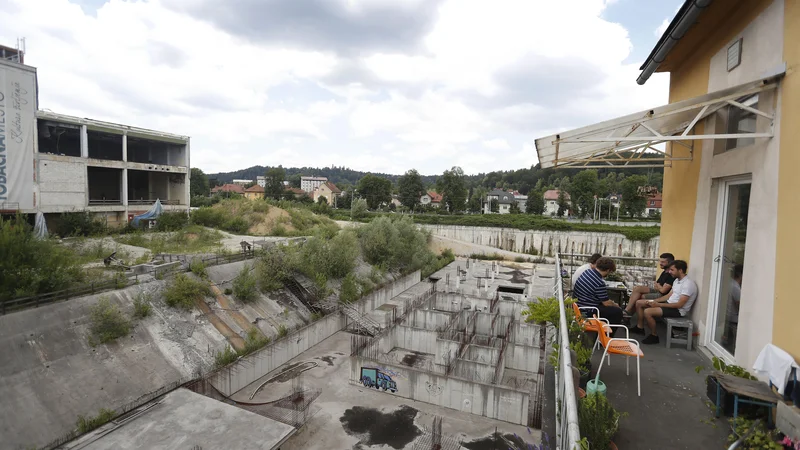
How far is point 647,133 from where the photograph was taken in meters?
6.73

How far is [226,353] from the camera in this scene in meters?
13.7

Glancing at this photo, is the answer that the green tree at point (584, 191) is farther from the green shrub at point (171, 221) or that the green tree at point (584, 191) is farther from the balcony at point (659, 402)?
the balcony at point (659, 402)

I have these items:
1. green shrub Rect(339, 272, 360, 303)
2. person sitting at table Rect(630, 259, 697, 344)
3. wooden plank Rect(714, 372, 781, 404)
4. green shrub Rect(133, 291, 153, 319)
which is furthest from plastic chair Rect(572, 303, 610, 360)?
green shrub Rect(339, 272, 360, 303)

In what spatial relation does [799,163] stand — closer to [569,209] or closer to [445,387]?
[445,387]

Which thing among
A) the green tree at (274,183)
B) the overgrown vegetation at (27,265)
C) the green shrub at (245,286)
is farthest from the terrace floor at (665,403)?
the green tree at (274,183)

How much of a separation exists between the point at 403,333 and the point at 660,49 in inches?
554

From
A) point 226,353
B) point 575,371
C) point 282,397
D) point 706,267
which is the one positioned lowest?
point 282,397

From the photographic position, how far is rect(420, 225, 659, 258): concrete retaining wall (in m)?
40.4

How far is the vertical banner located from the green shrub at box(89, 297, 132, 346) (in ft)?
53.7

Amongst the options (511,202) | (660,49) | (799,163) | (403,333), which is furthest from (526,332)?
(511,202)

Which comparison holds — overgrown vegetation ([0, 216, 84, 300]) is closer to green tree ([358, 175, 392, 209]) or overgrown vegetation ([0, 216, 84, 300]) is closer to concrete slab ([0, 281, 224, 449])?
concrete slab ([0, 281, 224, 449])

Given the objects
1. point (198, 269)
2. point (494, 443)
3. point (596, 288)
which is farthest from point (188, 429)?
point (596, 288)

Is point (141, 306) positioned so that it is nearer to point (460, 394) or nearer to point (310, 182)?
point (460, 394)

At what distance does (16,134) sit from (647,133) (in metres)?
31.4
